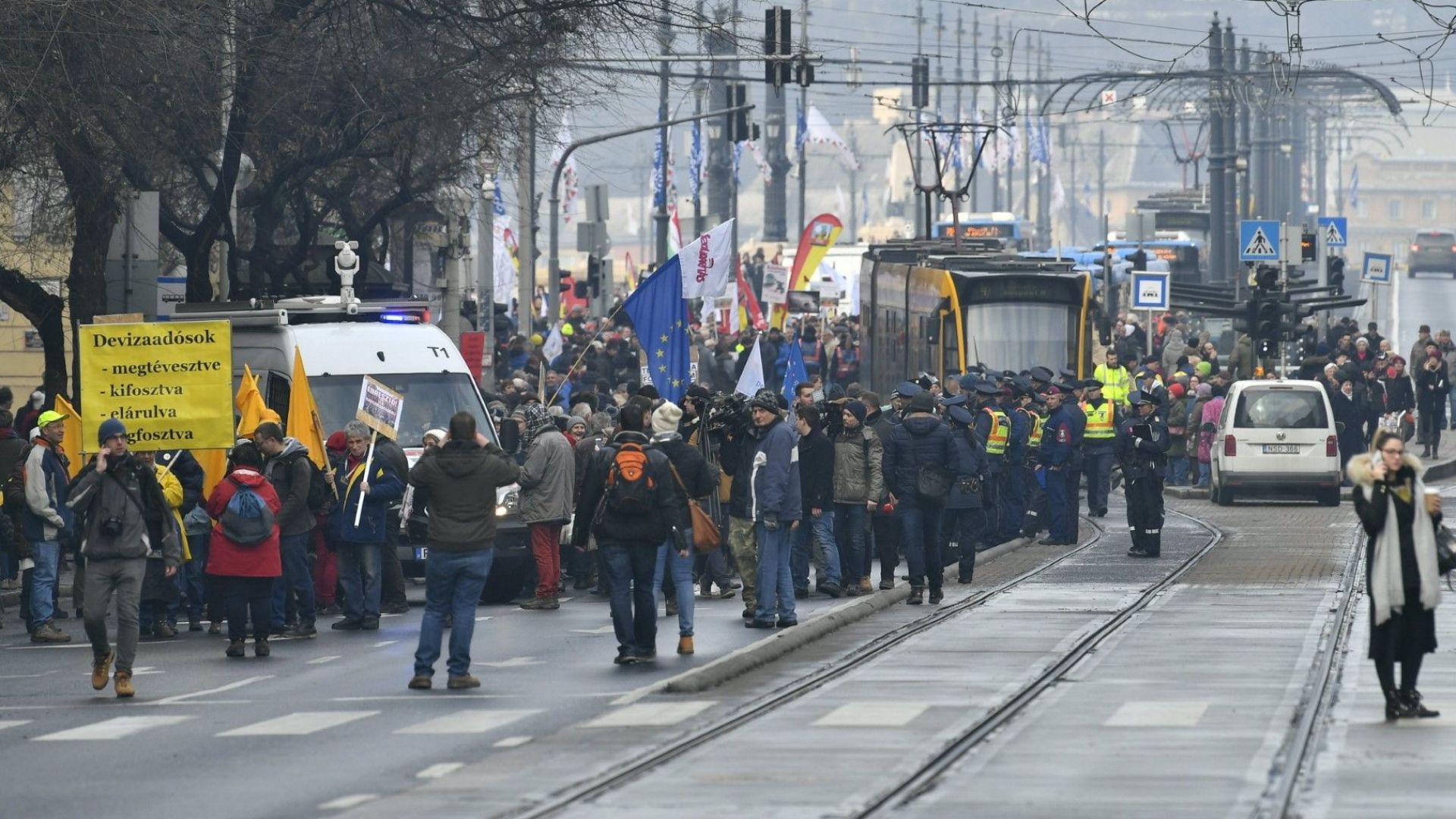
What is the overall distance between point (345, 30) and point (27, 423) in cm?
490

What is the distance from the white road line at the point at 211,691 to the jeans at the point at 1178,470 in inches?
847

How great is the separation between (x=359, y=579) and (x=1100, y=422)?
11.4m

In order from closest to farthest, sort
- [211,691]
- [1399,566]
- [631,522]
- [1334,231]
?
1. [1399,566]
2. [211,691]
3. [631,522]
4. [1334,231]

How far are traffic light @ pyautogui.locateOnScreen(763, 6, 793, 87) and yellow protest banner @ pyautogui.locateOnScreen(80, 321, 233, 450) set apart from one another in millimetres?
13928

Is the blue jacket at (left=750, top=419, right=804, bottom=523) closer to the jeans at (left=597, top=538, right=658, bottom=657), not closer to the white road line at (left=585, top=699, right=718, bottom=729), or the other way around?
the jeans at (left=597, top=538, right=658, bottom=657)

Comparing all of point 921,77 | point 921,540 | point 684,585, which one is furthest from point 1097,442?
point 921,77

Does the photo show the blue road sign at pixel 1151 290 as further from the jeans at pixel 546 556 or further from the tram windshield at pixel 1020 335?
the jeans at pixel 546 556

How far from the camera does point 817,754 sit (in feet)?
37.9

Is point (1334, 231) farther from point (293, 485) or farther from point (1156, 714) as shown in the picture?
point (1156, 714)

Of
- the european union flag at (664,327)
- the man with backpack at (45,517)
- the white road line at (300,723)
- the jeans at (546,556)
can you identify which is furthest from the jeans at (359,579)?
the european union flag at (664,327)

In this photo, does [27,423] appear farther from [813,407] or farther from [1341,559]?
[1341,559]

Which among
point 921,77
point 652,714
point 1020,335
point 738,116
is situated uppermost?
point 921,77

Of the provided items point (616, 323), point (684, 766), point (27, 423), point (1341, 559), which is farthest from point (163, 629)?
point (616, 323)

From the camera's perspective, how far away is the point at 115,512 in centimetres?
1495
